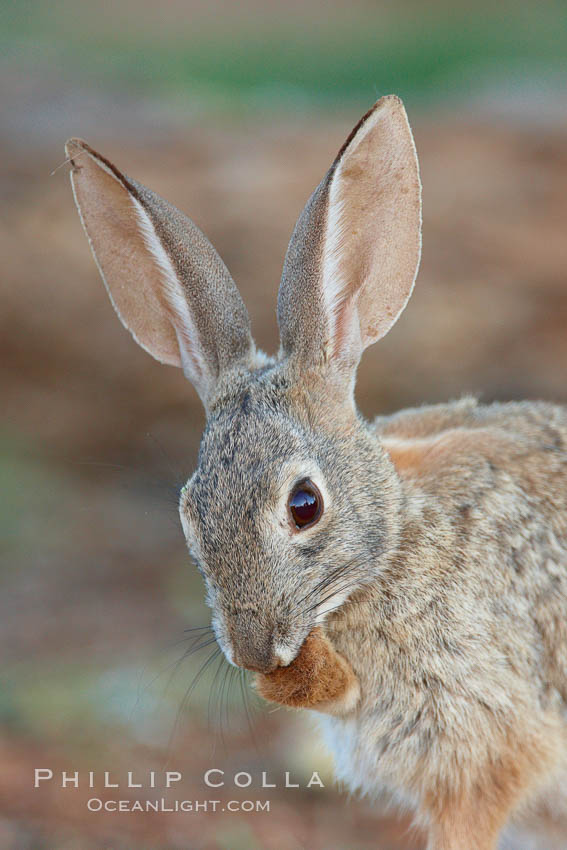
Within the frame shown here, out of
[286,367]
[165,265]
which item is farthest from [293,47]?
[286,367]

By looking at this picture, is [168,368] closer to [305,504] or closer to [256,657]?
[305,504]

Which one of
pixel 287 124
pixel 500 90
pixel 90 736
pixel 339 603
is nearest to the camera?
pixel 339 603

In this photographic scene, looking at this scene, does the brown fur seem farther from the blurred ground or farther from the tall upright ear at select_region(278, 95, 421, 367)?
the blurred ground

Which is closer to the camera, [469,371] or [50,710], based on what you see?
[50,710]

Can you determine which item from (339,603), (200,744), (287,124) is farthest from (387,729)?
(287,124)

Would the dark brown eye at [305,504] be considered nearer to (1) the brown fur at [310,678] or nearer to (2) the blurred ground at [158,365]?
(1) the brown fur at [310,678]

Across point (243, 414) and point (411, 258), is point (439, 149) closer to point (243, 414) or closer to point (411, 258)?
point (411, 258)
